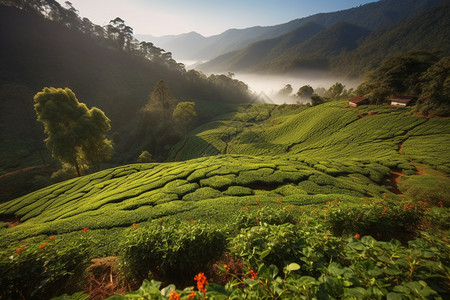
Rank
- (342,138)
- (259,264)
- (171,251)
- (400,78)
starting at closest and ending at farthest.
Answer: (259,264), (171,251), (342,138), (400,78)

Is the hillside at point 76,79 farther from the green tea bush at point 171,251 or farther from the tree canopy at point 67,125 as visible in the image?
the green tea bush at point 171,251

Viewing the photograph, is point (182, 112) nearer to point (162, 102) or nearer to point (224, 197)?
point (162, 102)

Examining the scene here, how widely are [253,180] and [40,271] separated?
11749mm

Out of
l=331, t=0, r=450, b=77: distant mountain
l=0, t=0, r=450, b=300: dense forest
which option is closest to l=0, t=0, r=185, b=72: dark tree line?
l=0, t=0, r=450, b=300: dense forest

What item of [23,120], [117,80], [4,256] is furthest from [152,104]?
[4,256]

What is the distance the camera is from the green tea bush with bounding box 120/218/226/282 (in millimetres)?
3887

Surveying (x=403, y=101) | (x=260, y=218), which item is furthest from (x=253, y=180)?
(x=403, y=101)

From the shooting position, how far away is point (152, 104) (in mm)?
56000

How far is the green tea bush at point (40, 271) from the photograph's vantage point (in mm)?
3095

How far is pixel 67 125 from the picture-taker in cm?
2473

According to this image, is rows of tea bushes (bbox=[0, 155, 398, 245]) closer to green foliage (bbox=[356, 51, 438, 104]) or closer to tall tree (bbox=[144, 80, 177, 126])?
tall tree (bbox=[144, 80, 177, 126])

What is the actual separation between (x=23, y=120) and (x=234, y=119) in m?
71.0

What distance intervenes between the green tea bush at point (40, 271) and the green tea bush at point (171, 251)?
3.42 ft

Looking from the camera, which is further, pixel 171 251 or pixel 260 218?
pixel 260 218
